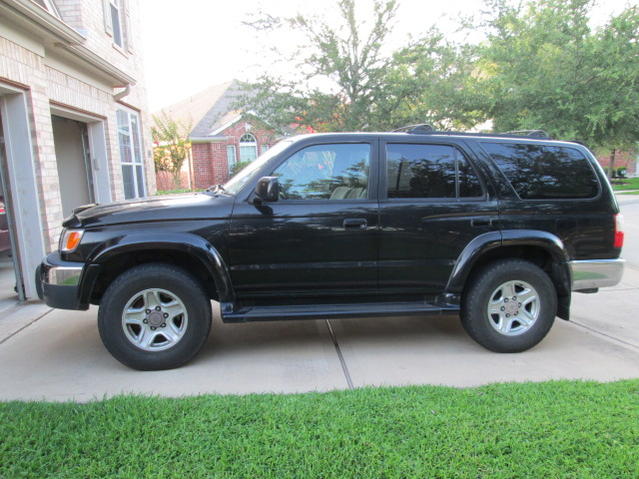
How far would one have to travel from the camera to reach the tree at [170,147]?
82.5 feet

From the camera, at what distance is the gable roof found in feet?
84.6

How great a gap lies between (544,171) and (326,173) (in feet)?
6.73

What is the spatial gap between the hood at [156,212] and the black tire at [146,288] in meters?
0.42

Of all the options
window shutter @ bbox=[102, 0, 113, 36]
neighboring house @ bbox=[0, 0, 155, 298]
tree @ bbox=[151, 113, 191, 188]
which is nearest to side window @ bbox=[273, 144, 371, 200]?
neighboring house @ bbox=[0, 0, 155, 298]

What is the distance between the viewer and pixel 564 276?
4.19 meters

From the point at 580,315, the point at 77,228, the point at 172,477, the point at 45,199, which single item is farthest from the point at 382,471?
the point at 45,199

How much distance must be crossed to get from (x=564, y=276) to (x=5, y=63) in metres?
6.17

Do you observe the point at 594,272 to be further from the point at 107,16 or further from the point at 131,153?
the point at 107,16

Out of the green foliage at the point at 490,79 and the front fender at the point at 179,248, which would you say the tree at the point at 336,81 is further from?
the front fender at the point at 179,248

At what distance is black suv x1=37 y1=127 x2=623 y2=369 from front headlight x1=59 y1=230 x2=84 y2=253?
20mm

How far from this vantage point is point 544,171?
429 centimetres

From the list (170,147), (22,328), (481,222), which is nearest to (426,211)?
(481,222)

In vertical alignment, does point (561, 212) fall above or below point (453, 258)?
above

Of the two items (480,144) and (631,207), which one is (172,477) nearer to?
(480,144)
